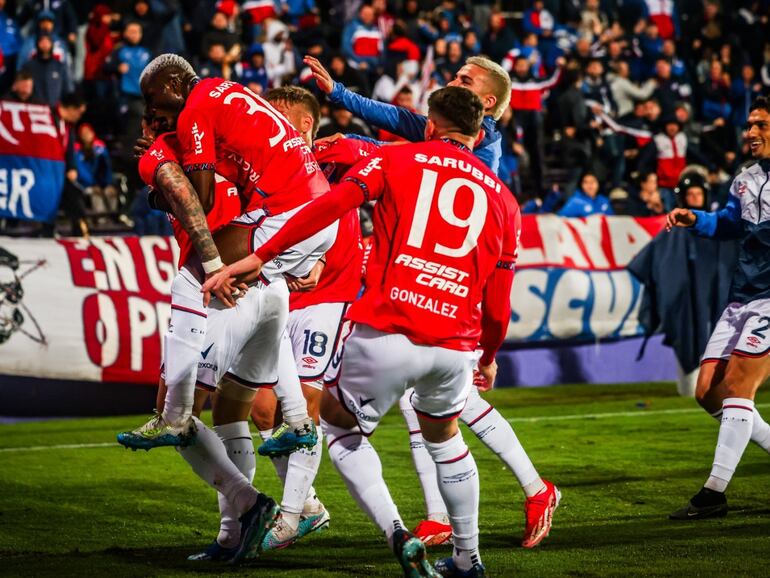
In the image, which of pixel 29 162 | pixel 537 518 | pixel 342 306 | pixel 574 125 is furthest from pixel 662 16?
pixel 537 518

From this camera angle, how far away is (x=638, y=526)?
7.04 metres

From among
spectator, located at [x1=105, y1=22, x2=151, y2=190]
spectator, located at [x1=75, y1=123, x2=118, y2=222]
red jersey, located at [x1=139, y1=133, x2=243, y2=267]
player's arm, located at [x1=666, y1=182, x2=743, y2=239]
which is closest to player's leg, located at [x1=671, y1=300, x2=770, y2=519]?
player's arm, located at [x1=666, y1=182, x2=743, y2=239]

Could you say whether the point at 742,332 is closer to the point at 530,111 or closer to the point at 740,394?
the point at 740,394

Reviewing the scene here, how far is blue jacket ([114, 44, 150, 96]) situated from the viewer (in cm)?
1641

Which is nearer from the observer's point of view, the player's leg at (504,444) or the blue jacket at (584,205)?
the player's leg at (504,444)

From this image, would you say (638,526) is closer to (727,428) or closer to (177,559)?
(727,428)

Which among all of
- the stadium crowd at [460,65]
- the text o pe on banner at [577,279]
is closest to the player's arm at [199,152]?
the stadium crowd at [460,65]

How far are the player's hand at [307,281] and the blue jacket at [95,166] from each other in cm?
874

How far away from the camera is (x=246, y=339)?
6.14 meters

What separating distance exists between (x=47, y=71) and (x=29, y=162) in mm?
3934

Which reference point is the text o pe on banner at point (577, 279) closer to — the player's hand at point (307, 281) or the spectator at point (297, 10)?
the player's hand at point (307, 281)

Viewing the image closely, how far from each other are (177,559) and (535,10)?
17.9 metres

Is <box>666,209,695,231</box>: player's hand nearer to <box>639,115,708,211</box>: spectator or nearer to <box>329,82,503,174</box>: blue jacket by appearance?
<box>329,82,503,174</box>: blue jacket

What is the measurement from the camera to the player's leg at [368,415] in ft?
17.2
